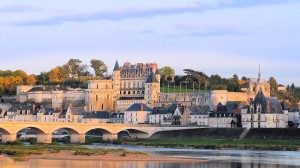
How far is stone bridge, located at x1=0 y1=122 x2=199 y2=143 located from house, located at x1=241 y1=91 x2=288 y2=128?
308 inches

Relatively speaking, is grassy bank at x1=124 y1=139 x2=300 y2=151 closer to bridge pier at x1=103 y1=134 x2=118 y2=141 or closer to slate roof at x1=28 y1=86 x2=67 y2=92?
bridge pier at x1=103 y1=134 x2=118 y2=141

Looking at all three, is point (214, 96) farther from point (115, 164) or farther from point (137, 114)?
point (115, 164)

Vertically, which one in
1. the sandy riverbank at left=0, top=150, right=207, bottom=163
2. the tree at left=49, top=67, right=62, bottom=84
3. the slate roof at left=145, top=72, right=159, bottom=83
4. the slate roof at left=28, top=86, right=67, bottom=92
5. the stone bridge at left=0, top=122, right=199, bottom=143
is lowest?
the sandy riverbank at left=0, top=150, right=207, bottom=163

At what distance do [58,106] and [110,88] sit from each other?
920 centimetres

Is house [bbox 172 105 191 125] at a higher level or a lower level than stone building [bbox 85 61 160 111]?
lower

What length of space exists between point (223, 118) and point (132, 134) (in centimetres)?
1149

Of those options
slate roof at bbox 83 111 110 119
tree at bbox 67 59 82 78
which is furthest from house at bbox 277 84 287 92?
slate roof at bbox 83 111 110 119

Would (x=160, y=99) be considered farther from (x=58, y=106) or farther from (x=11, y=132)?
(x=11, y=132)

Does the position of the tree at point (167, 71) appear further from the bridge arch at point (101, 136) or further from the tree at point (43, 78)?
the bridge arch at point (101, 136)

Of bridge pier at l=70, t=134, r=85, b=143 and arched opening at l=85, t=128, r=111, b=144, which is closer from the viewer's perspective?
bridge pier at l=70, t=134, r=85, b=143

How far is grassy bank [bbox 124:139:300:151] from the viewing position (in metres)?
79.4

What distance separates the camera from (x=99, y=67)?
6496 inches

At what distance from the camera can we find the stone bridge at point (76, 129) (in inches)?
3270

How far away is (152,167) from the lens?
53.6 metres
